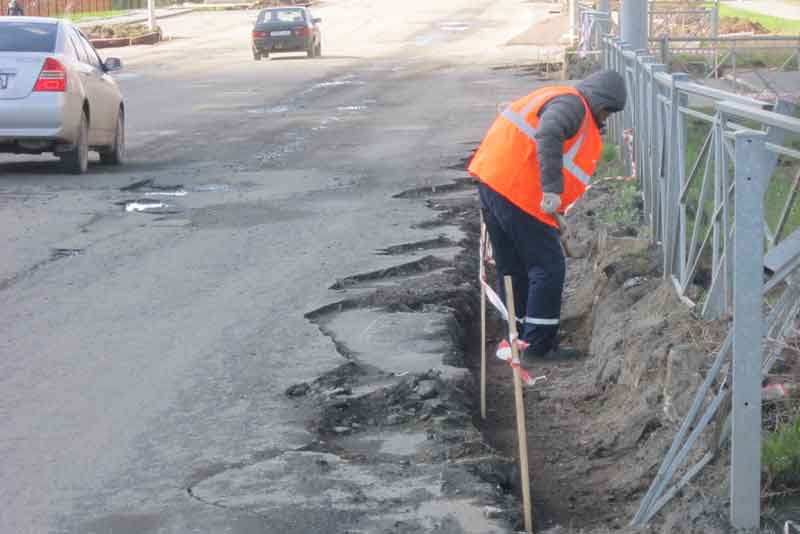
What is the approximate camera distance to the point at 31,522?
16.9 feet

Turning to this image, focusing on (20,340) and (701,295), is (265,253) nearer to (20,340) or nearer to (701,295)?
(20,340)

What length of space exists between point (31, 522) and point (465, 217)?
7.42m

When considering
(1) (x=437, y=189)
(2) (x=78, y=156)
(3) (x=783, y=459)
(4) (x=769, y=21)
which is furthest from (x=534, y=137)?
(4) (x=769, y=21)

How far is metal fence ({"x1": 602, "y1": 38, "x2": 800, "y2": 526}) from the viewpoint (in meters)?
4.57

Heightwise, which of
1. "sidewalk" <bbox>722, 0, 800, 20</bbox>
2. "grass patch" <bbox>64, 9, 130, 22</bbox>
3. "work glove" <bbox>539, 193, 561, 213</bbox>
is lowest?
"work glove" <bbox>539, 193, 561, 213</bbox>

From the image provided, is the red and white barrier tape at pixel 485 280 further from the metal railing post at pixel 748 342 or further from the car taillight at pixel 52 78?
the car taillight at pixel 52 78

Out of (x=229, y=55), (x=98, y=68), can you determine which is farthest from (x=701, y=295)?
(x=229, y=55)

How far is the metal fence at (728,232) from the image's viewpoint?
4.57 m

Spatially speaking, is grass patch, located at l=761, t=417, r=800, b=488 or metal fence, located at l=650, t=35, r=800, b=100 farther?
metal fence, located at l=650, t=35, r=800, b=100

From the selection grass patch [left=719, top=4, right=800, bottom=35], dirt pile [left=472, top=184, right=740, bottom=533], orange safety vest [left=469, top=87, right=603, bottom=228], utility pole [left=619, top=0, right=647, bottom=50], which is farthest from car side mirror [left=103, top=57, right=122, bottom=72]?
grass patch [left=719, top=4, right=800, bottom=35]

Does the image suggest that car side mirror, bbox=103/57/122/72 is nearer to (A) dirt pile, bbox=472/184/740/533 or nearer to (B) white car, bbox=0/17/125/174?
(B) white car, bbox=0/17/125/174

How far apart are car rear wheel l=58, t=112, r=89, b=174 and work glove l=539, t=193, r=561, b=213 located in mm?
8886

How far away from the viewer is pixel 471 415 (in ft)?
22.0

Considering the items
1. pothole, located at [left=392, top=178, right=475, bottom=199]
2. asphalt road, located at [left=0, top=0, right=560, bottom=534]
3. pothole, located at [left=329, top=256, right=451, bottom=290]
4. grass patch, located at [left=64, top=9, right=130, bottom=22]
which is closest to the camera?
asphalt road, located at [left=0, top=0, right=560, bottom=534]
